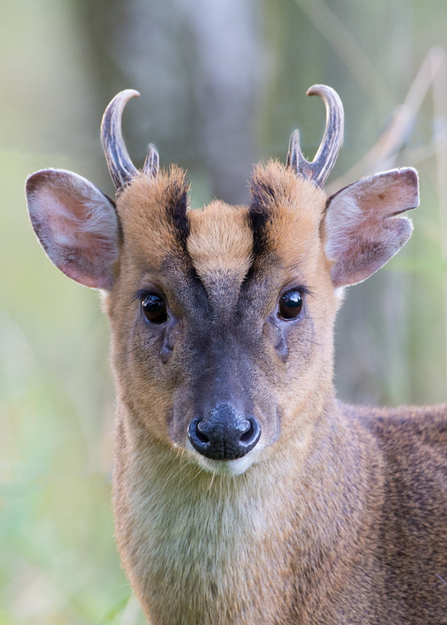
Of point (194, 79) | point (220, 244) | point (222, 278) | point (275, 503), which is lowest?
point (275, 503)

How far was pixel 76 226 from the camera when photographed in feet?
12.5

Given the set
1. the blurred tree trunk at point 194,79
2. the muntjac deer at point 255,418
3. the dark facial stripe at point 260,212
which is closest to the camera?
the muntjac deer at point 255,418

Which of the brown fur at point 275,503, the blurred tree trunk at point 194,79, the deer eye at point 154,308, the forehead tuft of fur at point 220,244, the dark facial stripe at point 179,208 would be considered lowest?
the brown fur at point 275,503

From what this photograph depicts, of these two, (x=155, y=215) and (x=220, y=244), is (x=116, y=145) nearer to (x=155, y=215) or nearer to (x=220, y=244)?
(x=155, y=215)

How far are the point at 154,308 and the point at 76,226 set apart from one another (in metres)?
0.81

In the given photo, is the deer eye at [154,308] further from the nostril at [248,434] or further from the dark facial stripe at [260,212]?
the nostril at [248,434]

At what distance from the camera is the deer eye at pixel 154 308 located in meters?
3.26

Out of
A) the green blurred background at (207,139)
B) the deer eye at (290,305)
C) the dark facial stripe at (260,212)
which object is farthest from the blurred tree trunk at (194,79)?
the deer eye at (290,305)

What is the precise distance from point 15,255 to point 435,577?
22.6 feet

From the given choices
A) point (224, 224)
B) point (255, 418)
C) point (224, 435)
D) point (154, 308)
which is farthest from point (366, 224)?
point (224, 435)

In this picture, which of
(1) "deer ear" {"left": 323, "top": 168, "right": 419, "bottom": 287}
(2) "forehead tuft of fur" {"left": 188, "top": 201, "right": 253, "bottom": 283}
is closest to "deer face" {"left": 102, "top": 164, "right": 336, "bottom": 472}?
(2) "forehead tuft of fur" {"left": 188, "top": 201, "right": 253, "bottom": 283}

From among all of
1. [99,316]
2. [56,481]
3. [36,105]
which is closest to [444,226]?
[99,316]

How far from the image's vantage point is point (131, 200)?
351 cm

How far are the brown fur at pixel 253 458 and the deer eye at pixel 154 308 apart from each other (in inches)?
2.0
